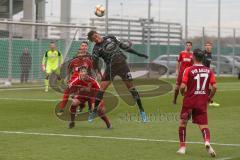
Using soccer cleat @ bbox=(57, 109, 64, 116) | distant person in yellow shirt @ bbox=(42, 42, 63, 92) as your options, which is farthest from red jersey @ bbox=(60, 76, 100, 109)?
distant person in yellow shirt @ bbox=(42, 42, 63, 92)

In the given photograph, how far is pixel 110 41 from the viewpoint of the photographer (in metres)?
15.9

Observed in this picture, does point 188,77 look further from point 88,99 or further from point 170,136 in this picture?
point 88,99

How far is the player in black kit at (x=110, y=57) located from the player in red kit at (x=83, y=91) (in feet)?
0.78

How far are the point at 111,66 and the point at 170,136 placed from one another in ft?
10.4

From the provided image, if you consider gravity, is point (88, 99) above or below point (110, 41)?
below

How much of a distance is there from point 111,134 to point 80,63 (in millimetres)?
2433

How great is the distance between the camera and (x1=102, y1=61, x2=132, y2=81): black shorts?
53.6ft

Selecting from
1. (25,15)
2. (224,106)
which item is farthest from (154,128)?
(25,15)

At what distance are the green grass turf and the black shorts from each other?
3.45 feet

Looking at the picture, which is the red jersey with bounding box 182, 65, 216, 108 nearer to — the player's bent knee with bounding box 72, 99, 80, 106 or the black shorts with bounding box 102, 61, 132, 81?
the player's bent knee with bounding box 72, 99, 80, 106

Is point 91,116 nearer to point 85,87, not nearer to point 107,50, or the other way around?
point 85,87

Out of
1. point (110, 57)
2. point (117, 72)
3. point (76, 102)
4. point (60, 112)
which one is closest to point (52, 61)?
point (60, 112)

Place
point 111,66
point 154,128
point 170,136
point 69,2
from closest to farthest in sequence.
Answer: point 170,136 → point 154,128 → point 111,66 → point 69,2

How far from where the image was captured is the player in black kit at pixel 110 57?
51.5ft
